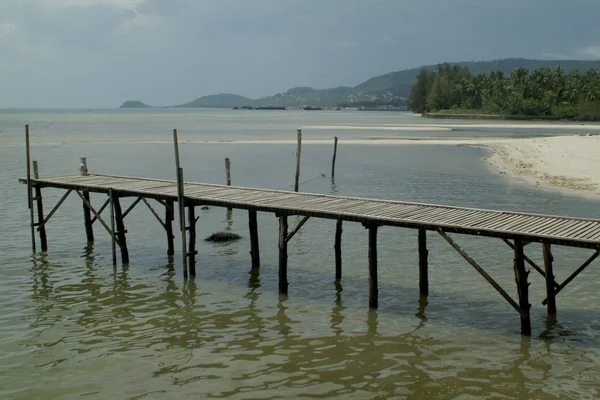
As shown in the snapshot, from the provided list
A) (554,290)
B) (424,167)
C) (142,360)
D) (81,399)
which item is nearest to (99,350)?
(142,360)

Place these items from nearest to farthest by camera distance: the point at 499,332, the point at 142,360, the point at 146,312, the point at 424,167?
the point at 142,360, the point at 499,332, the point at 146,312, the point at 424,167

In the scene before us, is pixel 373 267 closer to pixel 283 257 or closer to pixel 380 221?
pixel 380 221

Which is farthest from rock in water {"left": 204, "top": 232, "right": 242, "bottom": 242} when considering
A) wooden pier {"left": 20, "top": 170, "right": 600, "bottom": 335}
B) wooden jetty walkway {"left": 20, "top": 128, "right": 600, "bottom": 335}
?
wooden pier {"left": 20, "top": 170, "right": 600, "bottom": 335}

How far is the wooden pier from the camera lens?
12094mm

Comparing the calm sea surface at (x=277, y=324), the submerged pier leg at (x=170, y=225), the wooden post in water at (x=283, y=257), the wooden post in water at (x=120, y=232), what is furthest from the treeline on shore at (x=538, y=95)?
A: the wooden post in water at (x=283, y=257)

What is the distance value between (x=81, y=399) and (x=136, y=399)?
871 mm

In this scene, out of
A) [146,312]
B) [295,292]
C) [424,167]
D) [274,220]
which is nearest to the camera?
[146,312]

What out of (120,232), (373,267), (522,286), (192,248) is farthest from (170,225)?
(522,286)

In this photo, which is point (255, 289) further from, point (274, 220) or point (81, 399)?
point (274, 220)

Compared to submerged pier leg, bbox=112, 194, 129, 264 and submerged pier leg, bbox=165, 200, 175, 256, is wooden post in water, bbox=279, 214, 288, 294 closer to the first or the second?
submerged pier leg, bbox=165, 200, 175, 256

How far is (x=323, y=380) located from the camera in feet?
34.2

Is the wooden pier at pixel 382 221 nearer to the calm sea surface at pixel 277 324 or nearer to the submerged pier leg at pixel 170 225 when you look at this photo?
the submerged pier leg at pixel 170 225

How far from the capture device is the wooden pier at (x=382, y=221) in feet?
39.7

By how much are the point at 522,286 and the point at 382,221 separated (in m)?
3.01
